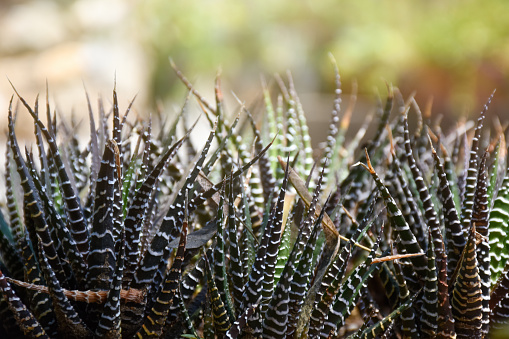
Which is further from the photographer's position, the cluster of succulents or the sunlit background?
the sunlit background

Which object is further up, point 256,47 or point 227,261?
point 227,261

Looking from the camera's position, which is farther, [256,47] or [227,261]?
[256,47]

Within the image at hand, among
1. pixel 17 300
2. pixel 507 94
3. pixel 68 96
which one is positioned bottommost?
pixel 507 94

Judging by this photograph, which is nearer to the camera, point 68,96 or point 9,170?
point 9,170

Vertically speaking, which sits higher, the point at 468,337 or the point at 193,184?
the point at 193,184

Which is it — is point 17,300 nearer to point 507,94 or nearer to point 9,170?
point 9,170

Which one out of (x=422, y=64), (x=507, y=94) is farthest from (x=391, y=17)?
(x=507, y=94)

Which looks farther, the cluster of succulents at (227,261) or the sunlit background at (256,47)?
the sunlit background at (256,47)

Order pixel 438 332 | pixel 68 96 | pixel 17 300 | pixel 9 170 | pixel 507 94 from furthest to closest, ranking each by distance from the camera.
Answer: pixel 68 96
pixel 507 94
pixel 9 170
pixel 438 332
pixel 17 300
